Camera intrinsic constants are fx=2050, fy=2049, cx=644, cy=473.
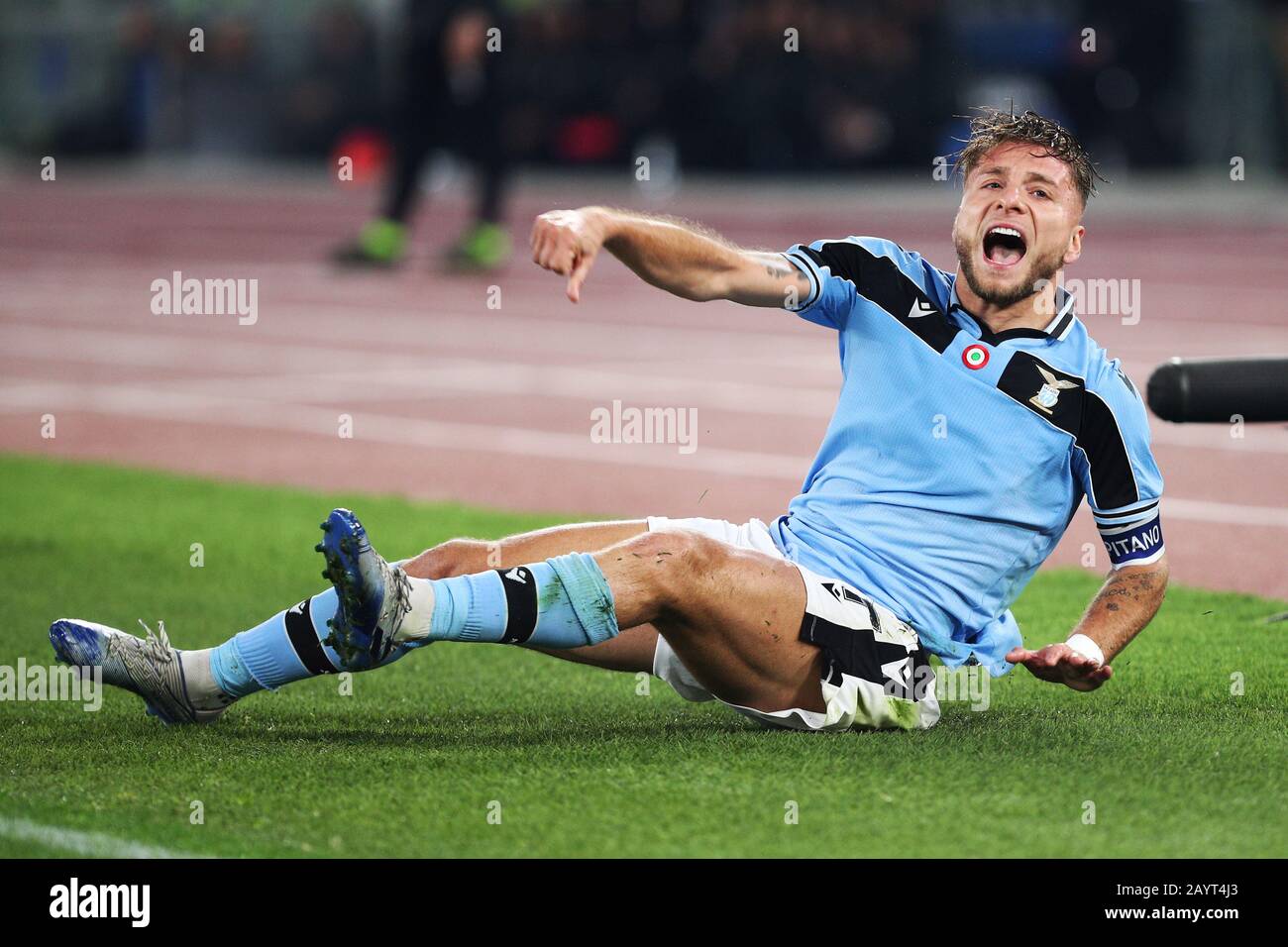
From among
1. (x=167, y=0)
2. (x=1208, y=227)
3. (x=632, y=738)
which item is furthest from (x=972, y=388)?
(x=167, y=0)

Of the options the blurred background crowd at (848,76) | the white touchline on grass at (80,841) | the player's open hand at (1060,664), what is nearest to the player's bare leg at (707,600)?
the player's open hand at (1060,664)

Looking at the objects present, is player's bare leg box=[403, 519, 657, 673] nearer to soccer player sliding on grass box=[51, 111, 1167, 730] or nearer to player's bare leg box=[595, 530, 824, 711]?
soccer player sliding on grass box=[51, 111, 1167, 730]

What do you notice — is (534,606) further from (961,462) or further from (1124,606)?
(1124,606)

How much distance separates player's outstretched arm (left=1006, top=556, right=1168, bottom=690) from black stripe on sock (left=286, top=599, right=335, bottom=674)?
1.50 meters

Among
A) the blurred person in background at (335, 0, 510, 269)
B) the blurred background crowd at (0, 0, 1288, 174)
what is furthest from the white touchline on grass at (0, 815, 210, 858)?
the blurred background crowd at (0, 0, 1288, 174)

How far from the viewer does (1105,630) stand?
15.3ft

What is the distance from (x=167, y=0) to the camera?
3062 cm

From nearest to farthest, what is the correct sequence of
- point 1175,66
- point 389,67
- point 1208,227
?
1. point 1208,227
2. point 1175,66
3. point 389,67

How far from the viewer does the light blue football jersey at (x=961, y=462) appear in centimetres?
473

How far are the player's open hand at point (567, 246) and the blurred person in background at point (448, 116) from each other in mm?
12062

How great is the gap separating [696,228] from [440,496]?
4.28 meters

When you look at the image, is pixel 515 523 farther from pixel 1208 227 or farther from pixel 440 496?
pixel 1208 227

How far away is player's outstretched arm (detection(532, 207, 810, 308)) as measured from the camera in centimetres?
434

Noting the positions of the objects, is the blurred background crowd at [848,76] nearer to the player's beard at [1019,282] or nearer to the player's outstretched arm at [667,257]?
the player's beard at [1019,282]
